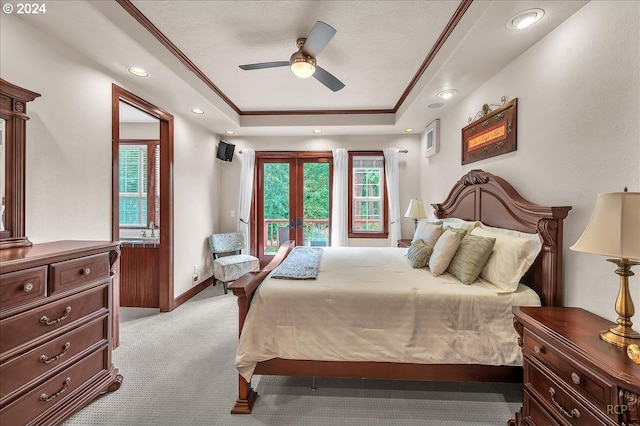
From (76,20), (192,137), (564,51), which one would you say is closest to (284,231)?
(192,137)

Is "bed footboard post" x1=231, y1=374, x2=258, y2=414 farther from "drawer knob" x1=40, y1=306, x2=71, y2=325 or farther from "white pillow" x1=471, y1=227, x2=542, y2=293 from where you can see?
"white pillow" x1=471, y1=227, x2=542, y2=293

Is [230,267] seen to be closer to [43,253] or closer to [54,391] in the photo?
[54,391]

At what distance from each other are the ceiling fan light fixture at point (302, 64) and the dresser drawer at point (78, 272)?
2.07 meters

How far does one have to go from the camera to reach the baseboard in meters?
3.61

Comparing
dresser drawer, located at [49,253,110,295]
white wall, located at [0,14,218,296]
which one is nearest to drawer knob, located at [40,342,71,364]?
dresser drawer, located at [49,253,110,295]

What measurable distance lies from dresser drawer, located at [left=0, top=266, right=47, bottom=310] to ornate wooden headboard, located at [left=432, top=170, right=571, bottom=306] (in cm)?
305

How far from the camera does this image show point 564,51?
72.0 inches

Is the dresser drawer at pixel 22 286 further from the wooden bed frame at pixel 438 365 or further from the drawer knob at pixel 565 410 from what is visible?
the drawer knob at pixel 565 410

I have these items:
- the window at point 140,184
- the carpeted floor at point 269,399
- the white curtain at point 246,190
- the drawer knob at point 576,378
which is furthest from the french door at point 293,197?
the drawer knob at point 576,378

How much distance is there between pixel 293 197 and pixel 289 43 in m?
2.78

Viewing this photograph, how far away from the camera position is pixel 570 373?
1.24m

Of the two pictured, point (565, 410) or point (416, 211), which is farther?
point (416, 211)

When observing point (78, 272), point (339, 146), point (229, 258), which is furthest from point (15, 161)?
point (339, 146)

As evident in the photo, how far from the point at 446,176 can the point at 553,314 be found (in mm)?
2422
